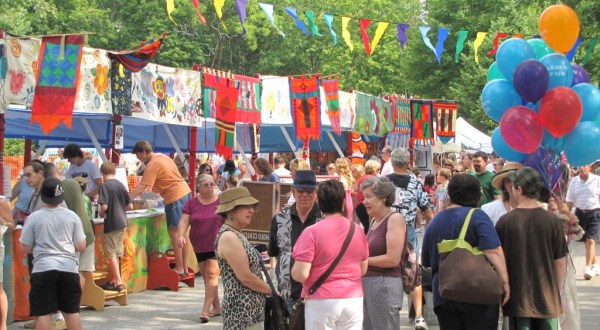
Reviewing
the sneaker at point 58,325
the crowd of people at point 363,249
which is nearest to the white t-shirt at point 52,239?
the crowd of people at point 363,249

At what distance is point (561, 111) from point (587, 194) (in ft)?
22.4

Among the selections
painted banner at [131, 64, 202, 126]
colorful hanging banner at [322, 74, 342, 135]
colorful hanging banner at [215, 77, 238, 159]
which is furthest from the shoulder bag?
colorful hanging banner at [322, 74, 342, 135]

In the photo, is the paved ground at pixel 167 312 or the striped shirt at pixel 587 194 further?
the striped shirt at pixel 587 194

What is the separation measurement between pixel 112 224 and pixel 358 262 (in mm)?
6244

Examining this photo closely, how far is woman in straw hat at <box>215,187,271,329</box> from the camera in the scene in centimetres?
605

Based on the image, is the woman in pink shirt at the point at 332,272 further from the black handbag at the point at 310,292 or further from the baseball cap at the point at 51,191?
the baseball cap at the point at 51,191

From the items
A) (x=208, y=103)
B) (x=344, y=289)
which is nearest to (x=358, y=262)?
(x=344, y=289)

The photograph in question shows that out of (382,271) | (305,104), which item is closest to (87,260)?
(382,271)

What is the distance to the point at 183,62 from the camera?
62156 mm

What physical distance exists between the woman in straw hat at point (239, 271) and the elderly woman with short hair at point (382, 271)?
99 cm

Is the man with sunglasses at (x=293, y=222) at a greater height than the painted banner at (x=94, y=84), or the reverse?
the painted banner at (x=94, y=84)

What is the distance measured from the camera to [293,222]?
23.4 feet

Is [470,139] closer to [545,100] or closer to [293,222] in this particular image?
[545,100]

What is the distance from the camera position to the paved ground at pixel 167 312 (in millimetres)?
10211
